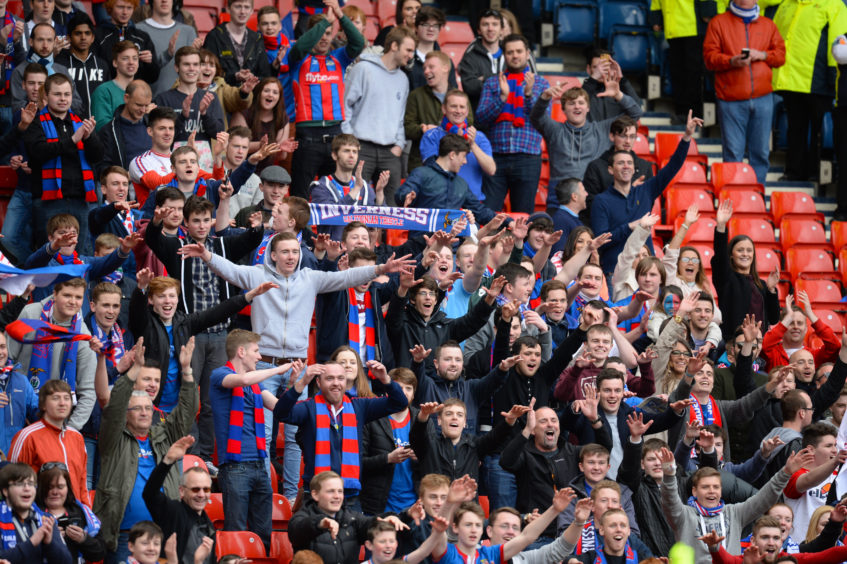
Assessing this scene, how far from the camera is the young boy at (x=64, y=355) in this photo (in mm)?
9688

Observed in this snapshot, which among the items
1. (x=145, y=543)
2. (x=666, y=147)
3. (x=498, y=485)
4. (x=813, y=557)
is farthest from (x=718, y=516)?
(x=666, y=147)

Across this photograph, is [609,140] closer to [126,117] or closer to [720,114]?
[720,114]

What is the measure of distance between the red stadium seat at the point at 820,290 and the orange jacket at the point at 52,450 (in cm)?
757

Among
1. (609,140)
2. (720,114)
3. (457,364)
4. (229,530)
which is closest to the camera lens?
(229,530)

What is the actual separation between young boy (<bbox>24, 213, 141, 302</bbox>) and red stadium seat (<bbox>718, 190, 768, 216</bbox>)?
6.67m

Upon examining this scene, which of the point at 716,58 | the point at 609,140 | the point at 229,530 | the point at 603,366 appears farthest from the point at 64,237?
the point at 716,58

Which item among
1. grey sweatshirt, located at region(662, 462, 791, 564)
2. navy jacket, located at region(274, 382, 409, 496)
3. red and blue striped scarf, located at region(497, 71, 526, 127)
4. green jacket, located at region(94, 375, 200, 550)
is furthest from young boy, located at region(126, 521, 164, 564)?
red and blue striped scarf, located at region(497, 71, 526, 127)

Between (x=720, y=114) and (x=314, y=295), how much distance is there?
5995mm

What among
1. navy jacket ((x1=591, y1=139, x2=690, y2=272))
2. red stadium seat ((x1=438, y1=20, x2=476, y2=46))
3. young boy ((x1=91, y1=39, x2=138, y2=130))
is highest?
red stadium seat ((x1=438, y1=20, x2=476, y2=46))

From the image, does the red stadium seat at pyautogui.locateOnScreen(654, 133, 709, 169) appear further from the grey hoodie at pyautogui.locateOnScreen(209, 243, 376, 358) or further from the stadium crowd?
the grey hoodie at pyautogui.locateOnScreen(209, 243, 376, 358)

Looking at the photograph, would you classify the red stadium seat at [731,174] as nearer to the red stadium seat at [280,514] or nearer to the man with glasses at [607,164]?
the man with glasses at [607,164]

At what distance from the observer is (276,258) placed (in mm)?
10703

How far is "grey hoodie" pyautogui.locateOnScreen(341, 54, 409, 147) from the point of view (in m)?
13.4

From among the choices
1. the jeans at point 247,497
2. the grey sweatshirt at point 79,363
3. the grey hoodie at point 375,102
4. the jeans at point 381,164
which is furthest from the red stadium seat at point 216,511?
the grey hoodie at point 375,102
